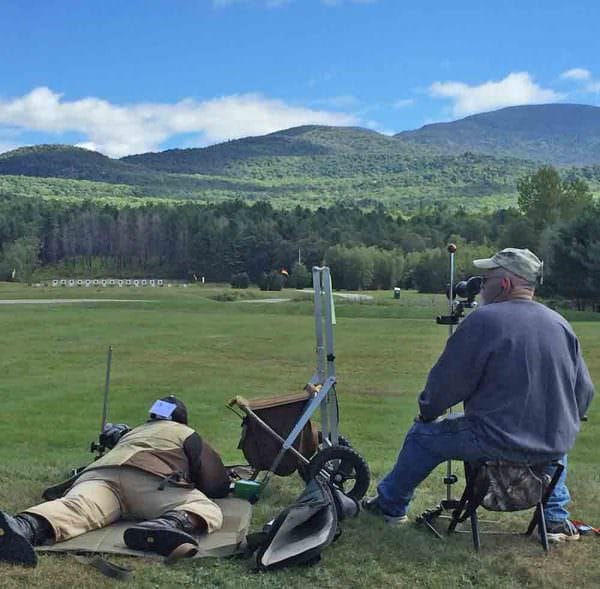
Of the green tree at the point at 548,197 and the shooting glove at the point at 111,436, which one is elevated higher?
the green tree at the point at 548,197

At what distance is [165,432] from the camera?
5684 mm

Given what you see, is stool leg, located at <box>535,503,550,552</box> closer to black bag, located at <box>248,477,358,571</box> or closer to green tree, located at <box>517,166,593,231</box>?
black bag, located at <box>248,477,358,571</box>

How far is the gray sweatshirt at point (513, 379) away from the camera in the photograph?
4898 mm

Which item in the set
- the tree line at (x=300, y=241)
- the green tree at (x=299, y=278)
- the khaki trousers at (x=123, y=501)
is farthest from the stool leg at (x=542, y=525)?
the green tree at (x=299, y=278)

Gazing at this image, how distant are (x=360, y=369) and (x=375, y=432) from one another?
326 inches

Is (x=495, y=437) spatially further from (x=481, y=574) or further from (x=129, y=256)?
(x=129, y=256)

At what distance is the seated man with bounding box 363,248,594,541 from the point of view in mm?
4902

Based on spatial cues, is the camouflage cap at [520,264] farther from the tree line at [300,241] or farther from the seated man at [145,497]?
the tree line at [300,241]

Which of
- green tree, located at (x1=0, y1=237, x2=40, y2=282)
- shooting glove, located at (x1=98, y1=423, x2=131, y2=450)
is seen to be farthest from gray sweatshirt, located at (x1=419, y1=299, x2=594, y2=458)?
green tree, located at (x1=0, y1=237, x2=40, y2=282)

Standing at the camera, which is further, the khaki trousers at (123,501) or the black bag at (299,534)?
the khaki trousers at (123,501)

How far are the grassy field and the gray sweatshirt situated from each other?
74 centimetres

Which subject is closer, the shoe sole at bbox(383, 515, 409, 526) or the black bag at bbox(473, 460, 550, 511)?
the black bag at bbox(473, 460, 550, 511)

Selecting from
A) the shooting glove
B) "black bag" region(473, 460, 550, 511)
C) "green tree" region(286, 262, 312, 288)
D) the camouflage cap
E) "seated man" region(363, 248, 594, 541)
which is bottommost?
"green tree" region(286, 262, 312, 288)

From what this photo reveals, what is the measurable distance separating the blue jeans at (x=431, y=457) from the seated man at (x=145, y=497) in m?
1.19
